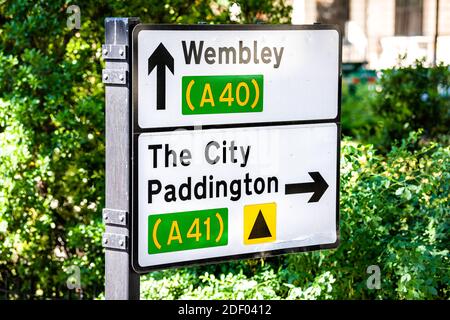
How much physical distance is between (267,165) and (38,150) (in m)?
3.51

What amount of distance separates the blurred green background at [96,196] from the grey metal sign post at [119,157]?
2315 millimetres

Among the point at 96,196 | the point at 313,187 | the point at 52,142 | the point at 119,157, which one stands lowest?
the point at 96,196

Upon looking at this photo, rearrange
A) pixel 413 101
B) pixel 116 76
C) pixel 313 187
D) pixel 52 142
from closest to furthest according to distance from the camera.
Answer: pixel 116 76 → pixel 313 187 → pixel 52 142 → pixel 413 101

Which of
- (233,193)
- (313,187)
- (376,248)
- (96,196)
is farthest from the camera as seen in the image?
(96,196)

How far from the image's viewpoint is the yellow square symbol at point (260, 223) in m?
3.34

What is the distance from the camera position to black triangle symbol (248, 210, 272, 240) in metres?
3.34

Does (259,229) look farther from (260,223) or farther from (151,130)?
(151,130)

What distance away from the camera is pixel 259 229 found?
335 cm

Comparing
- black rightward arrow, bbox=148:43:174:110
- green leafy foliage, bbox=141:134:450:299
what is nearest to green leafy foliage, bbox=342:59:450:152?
green leafy foliage, bbox=141:134:450:299

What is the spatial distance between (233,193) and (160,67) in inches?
19.7

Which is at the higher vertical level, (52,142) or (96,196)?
(52,142)

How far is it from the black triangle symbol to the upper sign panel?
33 centimetres

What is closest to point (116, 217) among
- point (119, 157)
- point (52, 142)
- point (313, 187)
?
point (119, 157)

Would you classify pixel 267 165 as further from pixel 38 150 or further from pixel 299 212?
pixel 38 150
